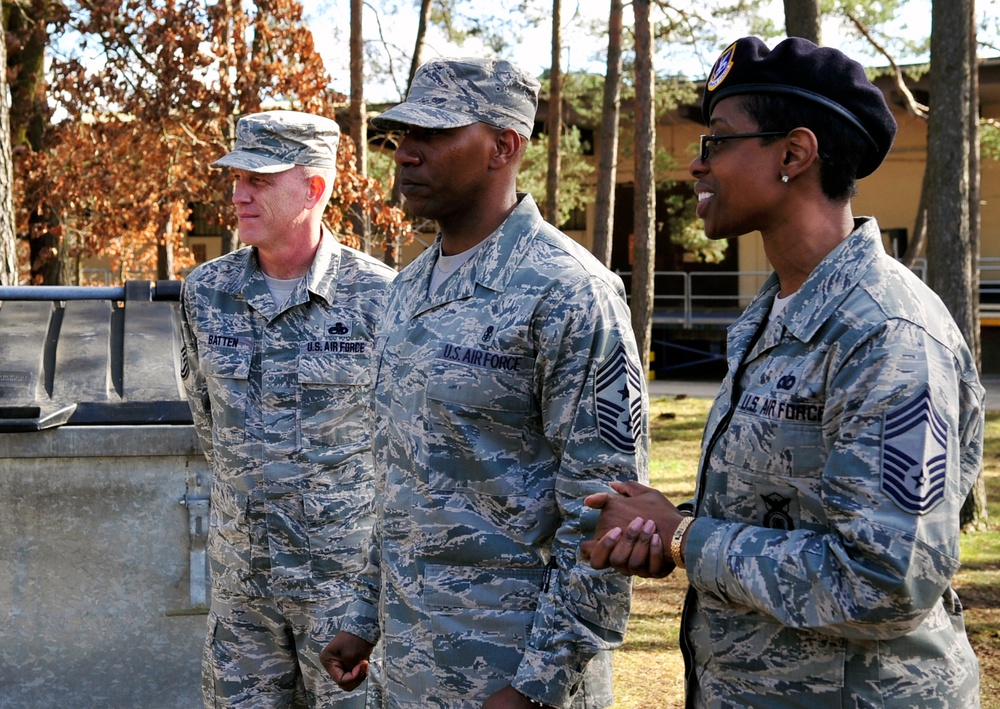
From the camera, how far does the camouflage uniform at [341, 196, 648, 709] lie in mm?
2158

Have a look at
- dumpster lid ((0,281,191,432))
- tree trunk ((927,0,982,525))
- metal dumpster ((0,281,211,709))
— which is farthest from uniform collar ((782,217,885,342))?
tree trunk ((927,0,982,525))

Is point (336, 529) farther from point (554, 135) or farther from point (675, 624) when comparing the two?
point (554, 135)

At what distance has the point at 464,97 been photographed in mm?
2428

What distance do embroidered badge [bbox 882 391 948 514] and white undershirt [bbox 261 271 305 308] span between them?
2.18 metres

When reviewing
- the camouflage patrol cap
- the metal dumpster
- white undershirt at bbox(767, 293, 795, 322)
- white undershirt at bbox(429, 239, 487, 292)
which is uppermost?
the camouflage patrol cap

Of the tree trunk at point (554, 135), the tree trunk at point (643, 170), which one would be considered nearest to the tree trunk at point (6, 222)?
the tree trunk at point (643, 170)

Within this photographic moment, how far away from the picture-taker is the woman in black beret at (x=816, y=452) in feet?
5.18

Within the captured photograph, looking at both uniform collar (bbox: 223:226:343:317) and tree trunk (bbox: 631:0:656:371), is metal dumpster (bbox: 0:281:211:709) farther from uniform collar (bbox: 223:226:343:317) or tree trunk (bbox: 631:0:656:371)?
tree trunk (bbox: 631:0:656:371)

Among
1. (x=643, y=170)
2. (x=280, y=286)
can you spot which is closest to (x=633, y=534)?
(x=280, y=286)

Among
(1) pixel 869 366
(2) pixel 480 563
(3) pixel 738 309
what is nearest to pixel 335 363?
(2) pixel 480 563

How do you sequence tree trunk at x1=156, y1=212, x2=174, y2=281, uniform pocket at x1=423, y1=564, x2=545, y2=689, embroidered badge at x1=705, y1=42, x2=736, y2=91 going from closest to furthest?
embroidered badge at x1=705, y1=42, x2=736, y2=91 → uniform pocket at x1=423, y1=564, x2=545, y2=689 → tree trunk at x1=156, y1=212, x2=174, y2=281

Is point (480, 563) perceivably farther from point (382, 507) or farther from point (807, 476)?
point (807, 476)

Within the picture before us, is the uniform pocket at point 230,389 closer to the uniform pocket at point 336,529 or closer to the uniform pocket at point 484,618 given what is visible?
the uniform pocket at point 336,529

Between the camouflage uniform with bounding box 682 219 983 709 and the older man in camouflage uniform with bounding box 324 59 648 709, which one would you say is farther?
the older man in camouflage uniform with bounding box 324 59 648 709
